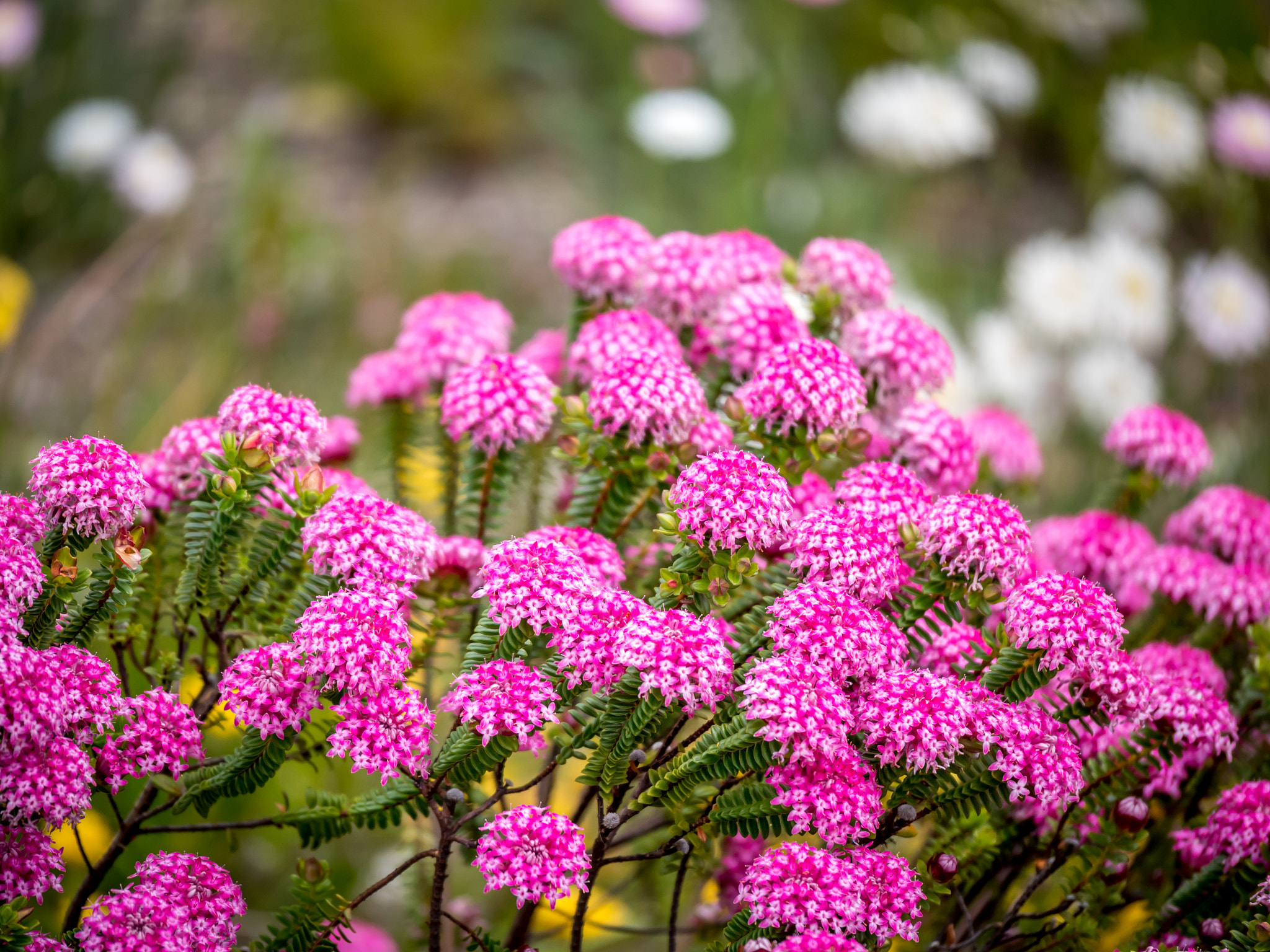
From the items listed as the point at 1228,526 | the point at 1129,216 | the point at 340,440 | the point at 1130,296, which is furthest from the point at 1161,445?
the point at 1129,216

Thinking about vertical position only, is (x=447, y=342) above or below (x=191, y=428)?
above

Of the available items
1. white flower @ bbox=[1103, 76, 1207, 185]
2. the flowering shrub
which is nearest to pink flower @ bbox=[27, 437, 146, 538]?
the flowering shrub

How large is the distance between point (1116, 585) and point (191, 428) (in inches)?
38.2

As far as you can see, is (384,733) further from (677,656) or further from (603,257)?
(603,257)

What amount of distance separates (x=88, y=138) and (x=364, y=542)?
10.6ft

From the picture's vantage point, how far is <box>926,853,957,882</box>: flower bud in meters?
0.91

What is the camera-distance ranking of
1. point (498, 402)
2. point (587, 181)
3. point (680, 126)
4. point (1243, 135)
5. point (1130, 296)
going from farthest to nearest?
point (587, 181) < point (680, 126) < point (1243, 135) < point (1130, 296) < point (498, 402)

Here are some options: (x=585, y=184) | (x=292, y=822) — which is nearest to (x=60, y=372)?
(x=585, y=184)

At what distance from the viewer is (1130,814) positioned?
0.97 m

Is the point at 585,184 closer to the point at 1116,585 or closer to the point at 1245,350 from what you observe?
the point at 1245,350

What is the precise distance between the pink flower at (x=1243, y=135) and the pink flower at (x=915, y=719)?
11.5ft

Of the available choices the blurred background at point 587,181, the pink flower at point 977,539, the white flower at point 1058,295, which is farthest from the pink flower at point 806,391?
the white flower at point 1058,295

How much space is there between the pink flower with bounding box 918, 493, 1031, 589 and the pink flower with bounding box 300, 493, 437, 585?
0.41 metres

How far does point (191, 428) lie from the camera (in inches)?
39.1
